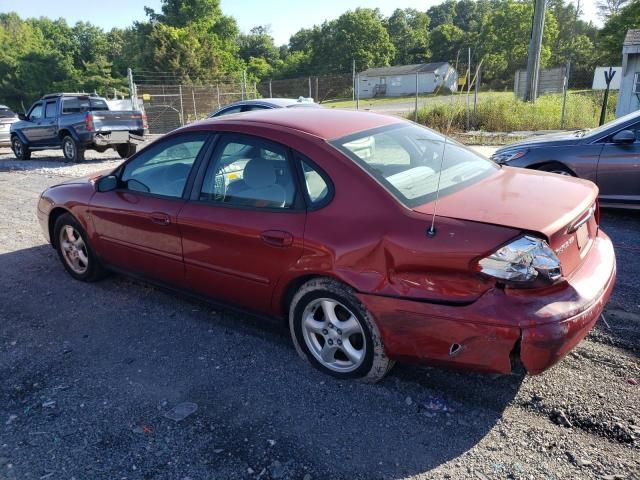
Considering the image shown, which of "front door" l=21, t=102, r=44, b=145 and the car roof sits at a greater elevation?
the car roof

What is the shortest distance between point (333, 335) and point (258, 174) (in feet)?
3.93

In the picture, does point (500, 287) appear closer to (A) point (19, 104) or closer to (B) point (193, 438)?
(B) point (193, 438)

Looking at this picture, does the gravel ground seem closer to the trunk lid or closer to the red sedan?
the red sedan

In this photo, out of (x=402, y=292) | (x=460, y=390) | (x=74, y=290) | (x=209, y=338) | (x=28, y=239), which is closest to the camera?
(x=402, y=292)

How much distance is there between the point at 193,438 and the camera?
2.68 m

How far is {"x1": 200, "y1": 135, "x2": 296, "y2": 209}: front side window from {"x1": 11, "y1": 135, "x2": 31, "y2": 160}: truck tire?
45.4ft

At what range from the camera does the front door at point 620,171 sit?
598cm

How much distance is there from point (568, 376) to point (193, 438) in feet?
7.29

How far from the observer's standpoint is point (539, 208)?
2.78 meters

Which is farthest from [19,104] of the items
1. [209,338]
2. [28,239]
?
[209,338]

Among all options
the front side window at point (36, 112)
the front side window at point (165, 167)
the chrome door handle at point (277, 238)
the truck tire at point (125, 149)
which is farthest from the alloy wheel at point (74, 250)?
the front side window at point (36, 112)

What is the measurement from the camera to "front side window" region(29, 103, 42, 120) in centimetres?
1442

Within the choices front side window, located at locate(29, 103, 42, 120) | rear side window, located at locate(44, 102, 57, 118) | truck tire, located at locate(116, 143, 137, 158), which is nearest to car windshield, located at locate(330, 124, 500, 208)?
truck tire, located at locate(116, 143, 137, 158)

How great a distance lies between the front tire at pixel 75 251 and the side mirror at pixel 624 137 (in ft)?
19.7
